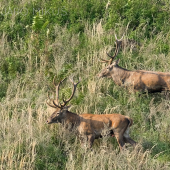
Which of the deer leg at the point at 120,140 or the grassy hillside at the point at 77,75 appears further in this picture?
the deer leg at the point at 120,140

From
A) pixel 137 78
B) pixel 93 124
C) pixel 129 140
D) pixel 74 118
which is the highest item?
pixel 137 78

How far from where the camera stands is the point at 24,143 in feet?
28.7

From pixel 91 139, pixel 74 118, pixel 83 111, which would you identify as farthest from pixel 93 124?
pixel 83 111

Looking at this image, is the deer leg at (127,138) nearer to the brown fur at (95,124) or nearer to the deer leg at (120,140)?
the brown fur at (95,124)

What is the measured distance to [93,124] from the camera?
938cm

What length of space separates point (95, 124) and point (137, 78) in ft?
9.09

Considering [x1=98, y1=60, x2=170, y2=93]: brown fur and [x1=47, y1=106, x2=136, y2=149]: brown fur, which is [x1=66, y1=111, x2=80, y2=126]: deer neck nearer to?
[x1=47, y1=106, x2=136, y2=149]: brown fur

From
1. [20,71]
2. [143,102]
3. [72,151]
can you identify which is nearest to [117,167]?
[72,151]

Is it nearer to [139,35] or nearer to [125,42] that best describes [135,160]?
[125,42]

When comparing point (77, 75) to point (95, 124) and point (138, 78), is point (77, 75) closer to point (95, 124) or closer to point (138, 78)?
point (138, 78)

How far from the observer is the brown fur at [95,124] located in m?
9.27

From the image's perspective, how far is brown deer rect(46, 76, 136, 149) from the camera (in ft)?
30.4

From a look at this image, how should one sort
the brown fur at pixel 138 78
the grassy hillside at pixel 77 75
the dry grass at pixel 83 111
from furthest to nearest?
the brown fur at pixel 138 78, the grassy hillside at pixel 77 75, the dry grass at pixel 83 111

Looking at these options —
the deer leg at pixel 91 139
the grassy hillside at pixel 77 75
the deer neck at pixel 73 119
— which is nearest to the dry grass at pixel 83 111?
the grassy hillside at pixel 77 75
